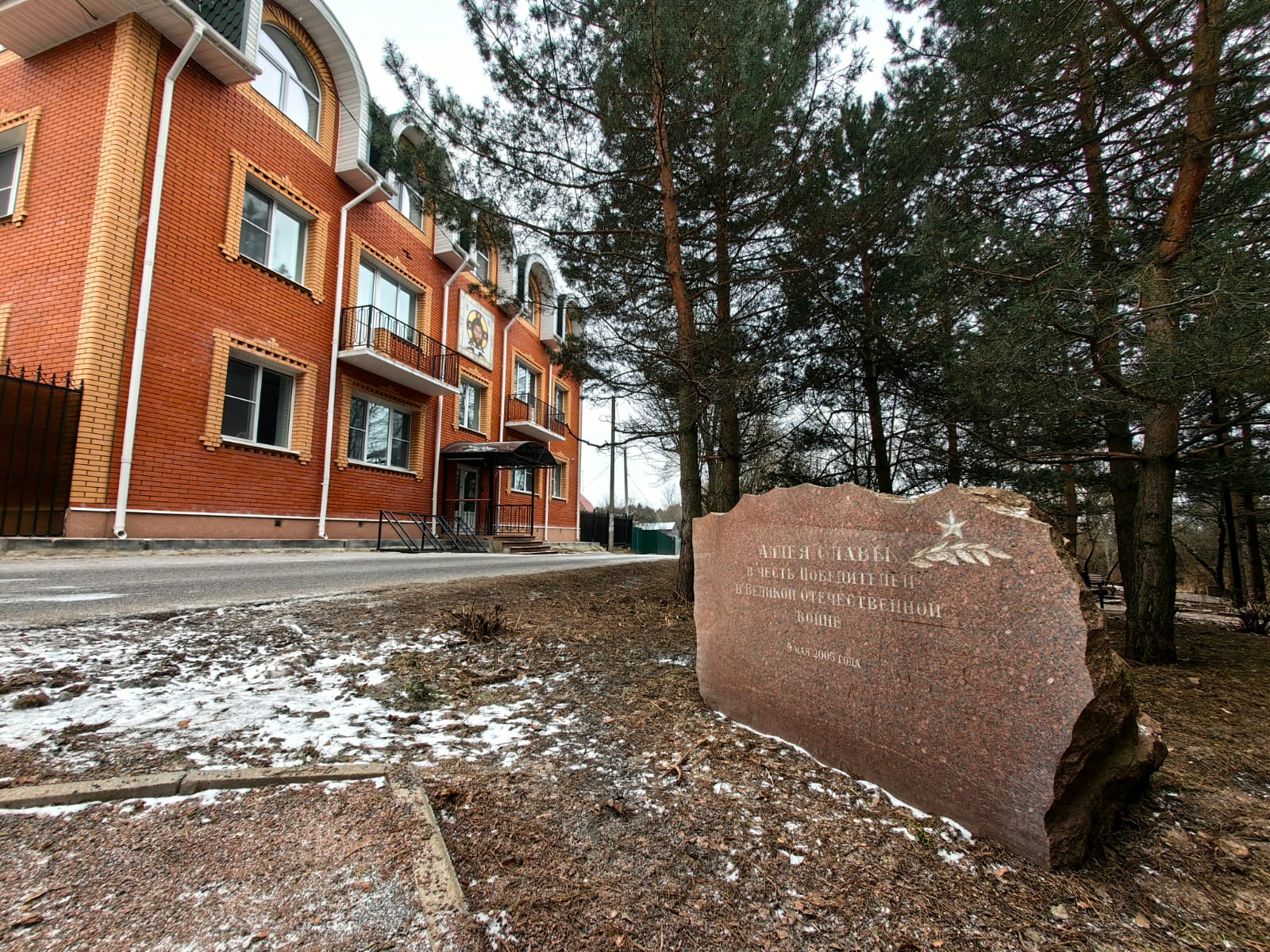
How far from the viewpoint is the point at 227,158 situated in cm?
936

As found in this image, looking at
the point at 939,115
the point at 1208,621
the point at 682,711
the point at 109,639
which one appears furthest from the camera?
the point at 1208,621

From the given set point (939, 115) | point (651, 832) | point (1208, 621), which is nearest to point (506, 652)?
point (651, 832)

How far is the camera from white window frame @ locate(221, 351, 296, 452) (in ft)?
30.8

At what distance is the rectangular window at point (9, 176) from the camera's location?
8.66 metres

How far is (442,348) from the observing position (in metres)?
14.6

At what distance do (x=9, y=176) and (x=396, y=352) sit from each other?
6370 mm

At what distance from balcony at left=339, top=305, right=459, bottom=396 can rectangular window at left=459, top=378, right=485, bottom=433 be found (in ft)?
3.95

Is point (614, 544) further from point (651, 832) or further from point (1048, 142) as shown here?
point (651, 832)

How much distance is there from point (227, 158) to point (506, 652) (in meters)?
10.6

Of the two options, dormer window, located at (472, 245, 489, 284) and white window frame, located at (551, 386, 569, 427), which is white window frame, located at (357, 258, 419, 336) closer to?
dormer window, located at (472, 245, 489, 284)

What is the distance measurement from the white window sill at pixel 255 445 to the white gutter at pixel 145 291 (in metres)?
1.32

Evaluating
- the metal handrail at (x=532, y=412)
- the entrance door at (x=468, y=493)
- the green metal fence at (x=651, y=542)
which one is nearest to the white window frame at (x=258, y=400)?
the entrance door at (x=468, y=493)

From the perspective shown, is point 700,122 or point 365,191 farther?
point 365,191

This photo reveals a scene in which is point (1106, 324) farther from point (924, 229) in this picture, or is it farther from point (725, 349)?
point (725, 349)
